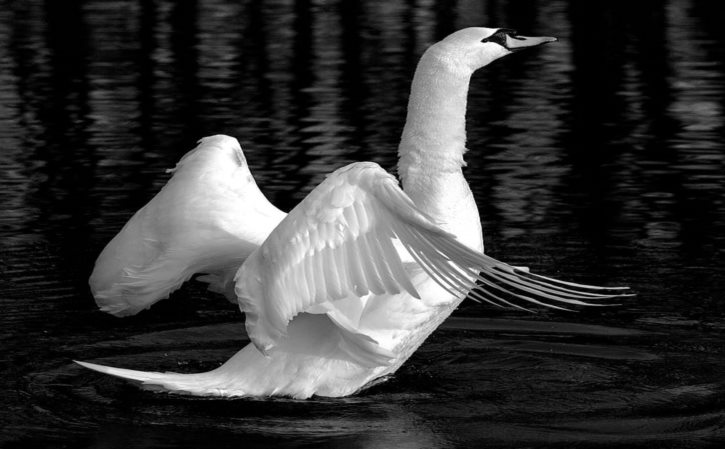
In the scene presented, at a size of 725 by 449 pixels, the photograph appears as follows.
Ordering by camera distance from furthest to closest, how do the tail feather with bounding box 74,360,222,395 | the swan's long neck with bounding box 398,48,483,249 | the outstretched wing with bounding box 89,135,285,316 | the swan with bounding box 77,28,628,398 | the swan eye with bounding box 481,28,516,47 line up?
the swan eye with bounding box 481,28,516,47
the outstretched wing with bounding box 89,135,285,316
the swan's long neck with bounding box 398,48,483,249
the tail feather with bounding box 74,360,222,395
the swan with bounding box 77,28,628,398

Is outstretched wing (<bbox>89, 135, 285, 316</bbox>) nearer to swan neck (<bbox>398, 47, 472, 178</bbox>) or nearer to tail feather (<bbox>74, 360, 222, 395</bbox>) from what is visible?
tail feather (<bbox>74, 360, 222, 395</bbox>)

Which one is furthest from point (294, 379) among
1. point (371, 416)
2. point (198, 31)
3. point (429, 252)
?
point (198, 31)

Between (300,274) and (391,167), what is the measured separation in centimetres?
642

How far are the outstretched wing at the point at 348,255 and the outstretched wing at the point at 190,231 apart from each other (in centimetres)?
88

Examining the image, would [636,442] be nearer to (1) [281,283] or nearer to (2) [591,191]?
(1) [281,283]

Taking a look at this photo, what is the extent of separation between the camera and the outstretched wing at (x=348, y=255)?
21.7 ft

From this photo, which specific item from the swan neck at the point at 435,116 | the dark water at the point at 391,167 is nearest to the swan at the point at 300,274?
the swan neck at the point at 435,116

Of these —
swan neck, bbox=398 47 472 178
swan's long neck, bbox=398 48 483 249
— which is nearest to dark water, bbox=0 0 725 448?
swan's long neck, bbox=398 48 483 249

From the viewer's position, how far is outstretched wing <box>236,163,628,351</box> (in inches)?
261

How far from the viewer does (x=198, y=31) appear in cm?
2258

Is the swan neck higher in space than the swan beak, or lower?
lower

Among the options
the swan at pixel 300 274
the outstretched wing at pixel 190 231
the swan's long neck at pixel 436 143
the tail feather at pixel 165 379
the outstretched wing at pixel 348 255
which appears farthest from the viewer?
the outstretched wing at pixel 190 231

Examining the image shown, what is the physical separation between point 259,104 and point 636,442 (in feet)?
34.2

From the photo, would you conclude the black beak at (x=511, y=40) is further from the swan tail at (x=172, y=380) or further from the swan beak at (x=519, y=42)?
the swan tail at (x=172, y=380)
